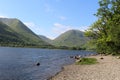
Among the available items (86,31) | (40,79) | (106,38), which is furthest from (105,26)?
(40,79)

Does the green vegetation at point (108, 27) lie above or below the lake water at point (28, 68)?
above

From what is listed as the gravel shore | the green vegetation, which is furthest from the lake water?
the green vegetation

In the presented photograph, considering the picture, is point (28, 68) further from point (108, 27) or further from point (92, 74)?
point (108, 27)

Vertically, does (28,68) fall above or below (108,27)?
below

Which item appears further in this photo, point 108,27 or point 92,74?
point 108,27

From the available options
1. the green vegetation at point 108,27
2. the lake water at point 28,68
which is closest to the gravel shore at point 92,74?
the lake water at point 28,68

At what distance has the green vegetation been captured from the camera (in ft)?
256

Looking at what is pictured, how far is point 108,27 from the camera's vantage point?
85188 millimetres

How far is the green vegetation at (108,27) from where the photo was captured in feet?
256

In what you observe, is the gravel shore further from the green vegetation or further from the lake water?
the green vegetation

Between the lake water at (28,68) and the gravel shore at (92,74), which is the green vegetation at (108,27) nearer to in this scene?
the lake water at (28,68)

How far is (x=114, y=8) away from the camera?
82750 mm

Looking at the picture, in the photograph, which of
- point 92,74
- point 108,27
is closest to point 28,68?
point 92,74

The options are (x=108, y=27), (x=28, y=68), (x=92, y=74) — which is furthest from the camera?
(x=108, y=27)
